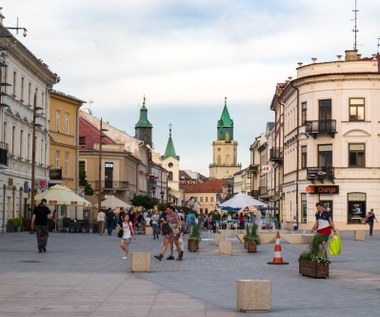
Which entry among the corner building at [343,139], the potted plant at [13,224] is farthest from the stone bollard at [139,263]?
the corner building at [343,139]

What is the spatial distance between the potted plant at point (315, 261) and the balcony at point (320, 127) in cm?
4276

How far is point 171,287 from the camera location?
653 inches

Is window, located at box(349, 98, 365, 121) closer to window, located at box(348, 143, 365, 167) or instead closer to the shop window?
window, located at box(348, 143, 365, 167)

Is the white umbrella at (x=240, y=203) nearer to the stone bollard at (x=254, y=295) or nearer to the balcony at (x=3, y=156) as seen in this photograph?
the balcony at (x=3, y=156)

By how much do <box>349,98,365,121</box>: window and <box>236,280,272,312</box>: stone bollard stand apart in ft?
165

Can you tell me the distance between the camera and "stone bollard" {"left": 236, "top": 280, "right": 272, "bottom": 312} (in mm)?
12672

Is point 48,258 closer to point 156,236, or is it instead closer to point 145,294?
point 145,294

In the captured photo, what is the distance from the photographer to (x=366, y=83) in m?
61.3

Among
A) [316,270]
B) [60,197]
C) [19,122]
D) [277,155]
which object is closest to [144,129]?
[277,155]

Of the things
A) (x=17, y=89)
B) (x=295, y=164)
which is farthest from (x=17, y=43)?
(x=295, y=164)

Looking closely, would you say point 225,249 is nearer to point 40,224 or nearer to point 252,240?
point 252,240

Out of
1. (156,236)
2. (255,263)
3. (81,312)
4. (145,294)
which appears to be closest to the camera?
(81,312)

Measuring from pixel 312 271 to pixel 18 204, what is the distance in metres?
35.1

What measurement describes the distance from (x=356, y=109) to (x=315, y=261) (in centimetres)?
4432
